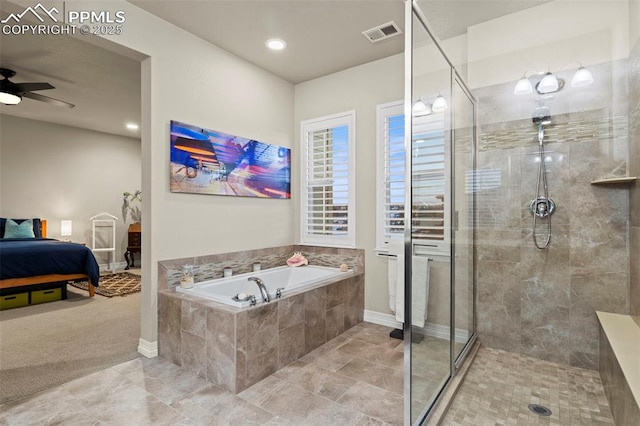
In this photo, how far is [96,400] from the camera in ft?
6.72

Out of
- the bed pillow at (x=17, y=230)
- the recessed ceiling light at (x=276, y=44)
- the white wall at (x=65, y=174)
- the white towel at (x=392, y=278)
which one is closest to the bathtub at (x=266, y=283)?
the white towel at (x=392, y=278)

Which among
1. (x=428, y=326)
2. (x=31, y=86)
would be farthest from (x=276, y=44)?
(x=428, y=326)

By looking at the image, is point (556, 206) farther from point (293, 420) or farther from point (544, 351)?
point (293, 420)

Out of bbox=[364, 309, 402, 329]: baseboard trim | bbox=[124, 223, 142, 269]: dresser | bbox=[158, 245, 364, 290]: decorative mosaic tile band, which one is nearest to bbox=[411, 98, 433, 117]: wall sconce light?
bbox=[158, 245, 364, 290]: decorative mosaic tile band

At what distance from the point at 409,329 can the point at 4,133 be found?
693 cm

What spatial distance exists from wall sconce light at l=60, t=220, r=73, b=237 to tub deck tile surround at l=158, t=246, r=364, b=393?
4.48 metres

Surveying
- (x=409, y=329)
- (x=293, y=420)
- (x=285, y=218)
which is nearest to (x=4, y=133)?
Result: (x=285, y=218)

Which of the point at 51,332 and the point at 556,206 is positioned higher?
the point at 556,206

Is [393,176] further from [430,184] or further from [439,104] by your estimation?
[430,184]

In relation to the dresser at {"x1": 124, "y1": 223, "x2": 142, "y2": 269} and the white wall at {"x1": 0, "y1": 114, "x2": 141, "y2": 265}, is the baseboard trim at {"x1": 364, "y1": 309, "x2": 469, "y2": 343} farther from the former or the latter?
the white wall at {"x1": 0, "y1": 114, "x2": 141, "y2": 265}

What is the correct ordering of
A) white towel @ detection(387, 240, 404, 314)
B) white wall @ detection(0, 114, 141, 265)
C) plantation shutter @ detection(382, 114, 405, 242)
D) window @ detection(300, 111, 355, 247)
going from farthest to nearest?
white wall @ detection(0, 114, 141, 265) → window @ detection(300, 111, 355, 247) → plantation shutter @ detection(382, 114, 405, 242) → white towel @ detection(387, 240, 404, 314)

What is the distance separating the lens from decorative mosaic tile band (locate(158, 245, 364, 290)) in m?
2.85

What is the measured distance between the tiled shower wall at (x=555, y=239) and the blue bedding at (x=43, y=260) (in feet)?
15.9

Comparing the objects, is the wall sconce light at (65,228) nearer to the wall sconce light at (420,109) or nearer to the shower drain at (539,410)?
the wall sconce light at (420,109)
